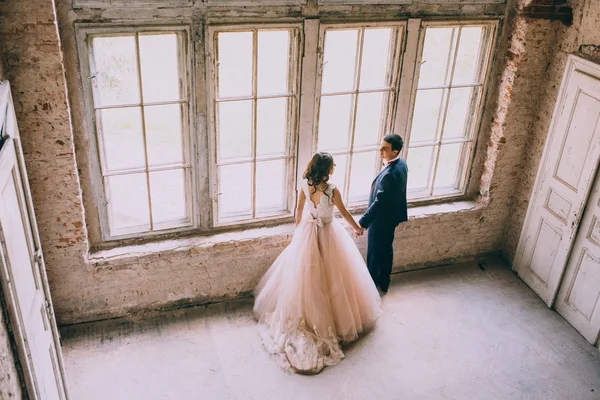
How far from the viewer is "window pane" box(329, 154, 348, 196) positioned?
491 cm

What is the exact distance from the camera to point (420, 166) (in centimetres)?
529

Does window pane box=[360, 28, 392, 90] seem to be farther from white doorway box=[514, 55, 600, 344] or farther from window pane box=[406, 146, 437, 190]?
white doorway box=[514, 55, 600, 344]

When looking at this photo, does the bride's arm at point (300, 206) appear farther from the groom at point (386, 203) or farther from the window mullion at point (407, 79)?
the window mullion at point (407, 79)

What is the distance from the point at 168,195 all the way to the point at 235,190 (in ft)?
1.86

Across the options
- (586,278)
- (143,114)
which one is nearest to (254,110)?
(143,114)

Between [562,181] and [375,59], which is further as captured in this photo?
[562,181]

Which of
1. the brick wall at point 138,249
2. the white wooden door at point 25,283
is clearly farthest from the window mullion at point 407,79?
the white wooden door at point 25,283

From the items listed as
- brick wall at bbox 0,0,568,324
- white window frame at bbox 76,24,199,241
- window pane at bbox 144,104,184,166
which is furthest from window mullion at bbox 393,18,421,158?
window pane at bbox 144,104,184,166

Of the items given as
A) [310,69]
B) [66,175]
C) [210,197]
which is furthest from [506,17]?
[66,175]

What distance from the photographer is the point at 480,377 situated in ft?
14.4

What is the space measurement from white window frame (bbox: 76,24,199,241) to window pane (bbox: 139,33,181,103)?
59 mm

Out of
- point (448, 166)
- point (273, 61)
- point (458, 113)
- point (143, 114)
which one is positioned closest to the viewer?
point (143, 114)

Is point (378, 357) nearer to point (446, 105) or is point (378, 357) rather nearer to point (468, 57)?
point (446, 105)

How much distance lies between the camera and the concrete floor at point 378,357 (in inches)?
164
